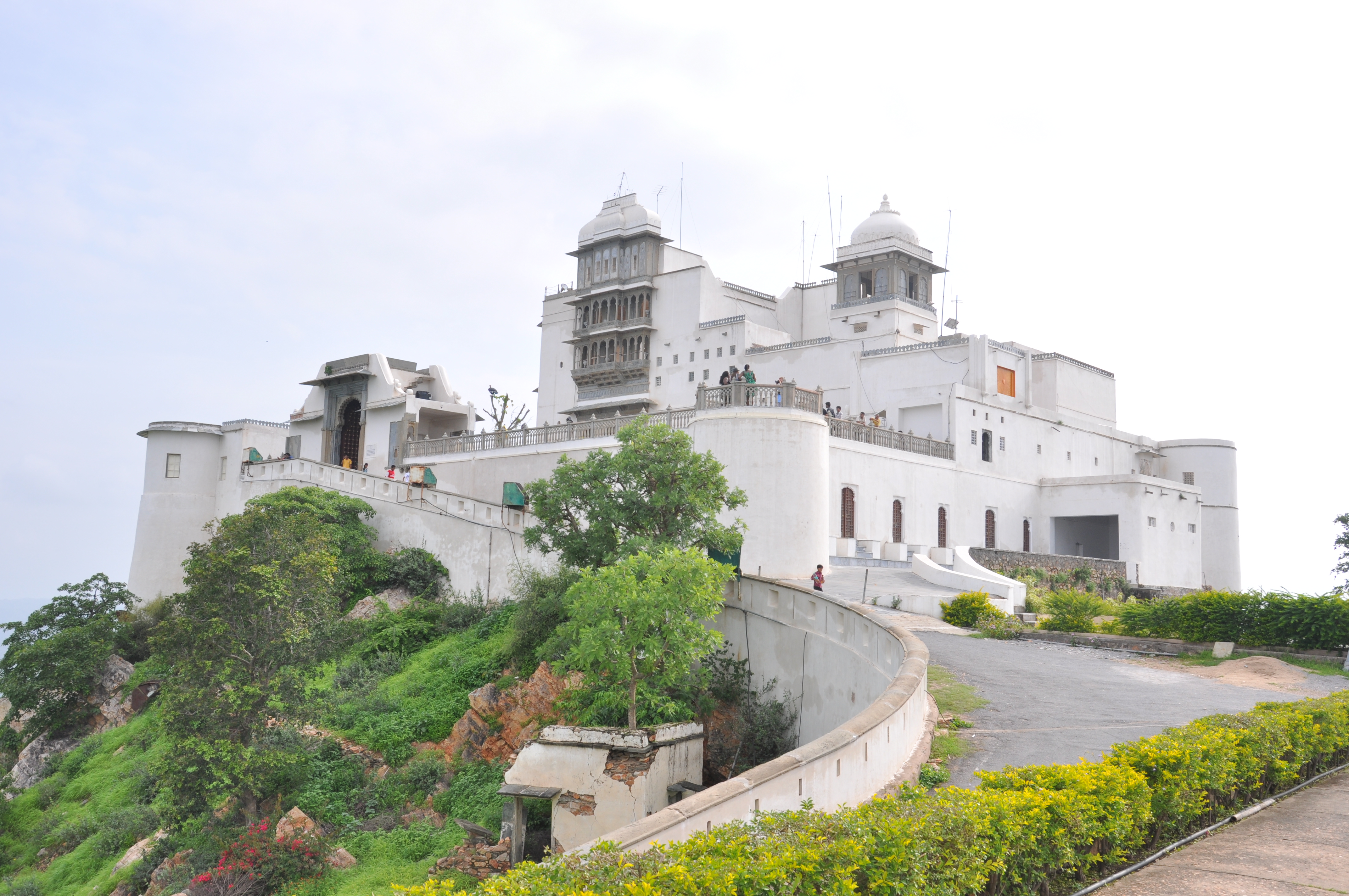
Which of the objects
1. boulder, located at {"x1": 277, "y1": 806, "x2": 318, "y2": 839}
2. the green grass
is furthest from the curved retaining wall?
boulder, located at {"x1": 277, "y1": 806, "x2": 318, "y2": 839}

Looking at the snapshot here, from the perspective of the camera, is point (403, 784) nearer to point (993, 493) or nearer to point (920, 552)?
point (920, 552)

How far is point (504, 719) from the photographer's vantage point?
21781 mm

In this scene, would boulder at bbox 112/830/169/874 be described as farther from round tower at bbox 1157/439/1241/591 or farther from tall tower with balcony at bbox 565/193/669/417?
round tower at bbox 1157/439/1241/591

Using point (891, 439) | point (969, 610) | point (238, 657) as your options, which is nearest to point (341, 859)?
point (238, 657)

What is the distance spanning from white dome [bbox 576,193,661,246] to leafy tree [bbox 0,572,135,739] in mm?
31223

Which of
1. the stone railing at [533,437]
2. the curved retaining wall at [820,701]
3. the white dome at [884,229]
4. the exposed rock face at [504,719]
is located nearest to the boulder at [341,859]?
the exposed rock face at [504,719]

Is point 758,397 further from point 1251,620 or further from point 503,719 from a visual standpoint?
point 1251,620

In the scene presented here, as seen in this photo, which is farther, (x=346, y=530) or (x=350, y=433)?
(x=350, y=433)

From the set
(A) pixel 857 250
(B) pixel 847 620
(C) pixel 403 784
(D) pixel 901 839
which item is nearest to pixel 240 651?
(C) pixel 403 784

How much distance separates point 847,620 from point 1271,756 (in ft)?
25.8

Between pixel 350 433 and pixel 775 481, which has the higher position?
pixel 350 433

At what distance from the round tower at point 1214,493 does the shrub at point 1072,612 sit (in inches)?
1015

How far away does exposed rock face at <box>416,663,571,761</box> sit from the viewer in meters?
21.0

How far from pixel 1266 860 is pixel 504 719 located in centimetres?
1618
